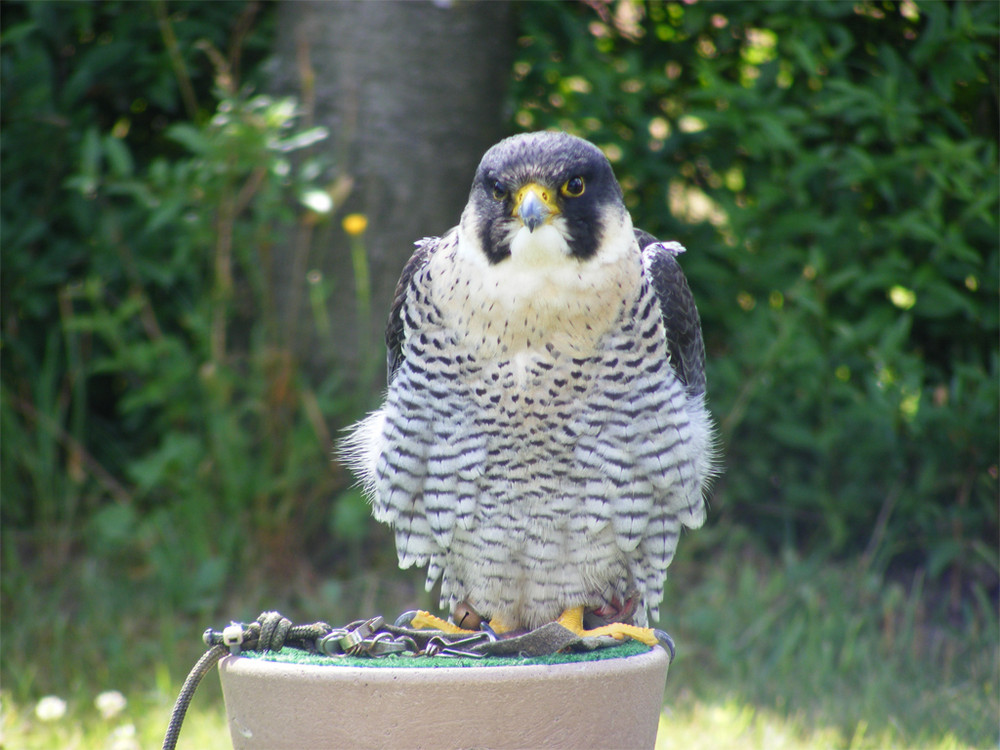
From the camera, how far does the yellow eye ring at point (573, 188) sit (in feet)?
6.23

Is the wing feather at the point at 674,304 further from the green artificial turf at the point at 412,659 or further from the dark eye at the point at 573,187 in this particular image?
the green artificial turf at the point at 412,659

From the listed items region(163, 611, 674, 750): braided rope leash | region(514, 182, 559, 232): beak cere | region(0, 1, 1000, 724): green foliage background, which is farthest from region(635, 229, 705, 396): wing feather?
region(0, 1, 1000, 724): green foliage background

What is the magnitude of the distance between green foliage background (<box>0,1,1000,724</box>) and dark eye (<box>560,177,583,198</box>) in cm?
127

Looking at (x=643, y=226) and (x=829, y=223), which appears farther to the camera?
(x=643, y=226)

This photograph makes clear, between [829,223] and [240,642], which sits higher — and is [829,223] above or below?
above

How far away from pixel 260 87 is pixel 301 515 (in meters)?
1.62

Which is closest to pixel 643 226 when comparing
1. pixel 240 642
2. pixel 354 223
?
pixel 354 223

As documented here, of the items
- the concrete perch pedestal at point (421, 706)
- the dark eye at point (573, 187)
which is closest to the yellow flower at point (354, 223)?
the dark eye at point (573, 187)

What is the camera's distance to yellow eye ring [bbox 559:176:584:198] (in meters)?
1.90

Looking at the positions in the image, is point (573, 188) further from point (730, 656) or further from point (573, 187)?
point (730, 656)

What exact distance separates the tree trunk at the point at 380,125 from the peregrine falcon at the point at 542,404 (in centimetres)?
141

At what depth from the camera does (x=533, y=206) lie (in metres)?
1.82

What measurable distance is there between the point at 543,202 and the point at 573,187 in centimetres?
9

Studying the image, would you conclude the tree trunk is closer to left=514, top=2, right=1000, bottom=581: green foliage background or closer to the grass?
left=514, top=2, right=1000, bottom=581: green foliage background
